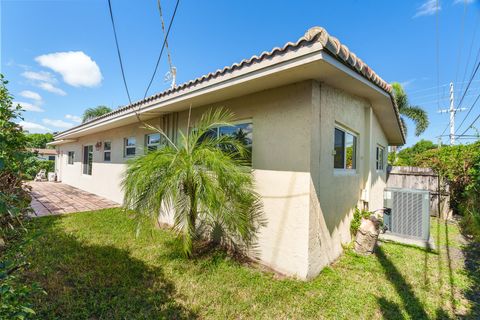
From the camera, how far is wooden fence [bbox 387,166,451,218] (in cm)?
952

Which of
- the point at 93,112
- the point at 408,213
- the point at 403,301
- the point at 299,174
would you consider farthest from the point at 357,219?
the point at 93,112

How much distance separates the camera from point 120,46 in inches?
240

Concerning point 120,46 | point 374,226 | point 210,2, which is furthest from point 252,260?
point 210,2

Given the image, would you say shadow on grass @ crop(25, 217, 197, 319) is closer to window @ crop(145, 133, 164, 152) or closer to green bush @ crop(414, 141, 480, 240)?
window @ crop(145, 133, 164, 152)

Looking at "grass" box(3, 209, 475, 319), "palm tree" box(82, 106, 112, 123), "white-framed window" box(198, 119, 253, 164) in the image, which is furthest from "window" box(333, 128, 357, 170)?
"palm tree" box(82, 106, 112, 123)

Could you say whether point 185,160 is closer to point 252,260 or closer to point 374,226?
point 252,260

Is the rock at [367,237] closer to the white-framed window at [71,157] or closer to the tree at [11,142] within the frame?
the tree at [11,142]

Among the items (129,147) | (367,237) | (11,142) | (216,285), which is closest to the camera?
(11,142)

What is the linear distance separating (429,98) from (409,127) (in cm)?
480

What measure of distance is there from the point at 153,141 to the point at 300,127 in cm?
586

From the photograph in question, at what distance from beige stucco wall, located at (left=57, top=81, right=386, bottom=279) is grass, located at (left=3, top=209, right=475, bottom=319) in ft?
1.48

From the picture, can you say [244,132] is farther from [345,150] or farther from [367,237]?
[367,237]

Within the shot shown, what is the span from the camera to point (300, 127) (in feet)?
13.0

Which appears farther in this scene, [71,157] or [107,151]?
[71,157]
